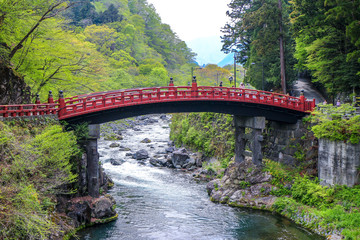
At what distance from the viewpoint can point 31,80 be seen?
27953 millimetres

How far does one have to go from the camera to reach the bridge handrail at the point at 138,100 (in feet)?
74.2

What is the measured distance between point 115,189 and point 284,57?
79.1 ft

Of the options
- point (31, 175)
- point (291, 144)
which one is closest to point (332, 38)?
point (291, 144)

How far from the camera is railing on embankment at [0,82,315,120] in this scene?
72.9 feet

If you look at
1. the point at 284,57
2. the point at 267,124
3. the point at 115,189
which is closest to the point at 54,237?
the point at 115,189

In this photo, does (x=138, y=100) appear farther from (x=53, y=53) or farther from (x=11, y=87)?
(x=11, y=87)

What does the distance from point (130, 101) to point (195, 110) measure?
650cm

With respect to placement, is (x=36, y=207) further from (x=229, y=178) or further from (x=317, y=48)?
(x=317, y=48)

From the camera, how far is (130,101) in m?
25.7

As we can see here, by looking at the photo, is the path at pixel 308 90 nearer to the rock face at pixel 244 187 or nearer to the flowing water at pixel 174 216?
the rock face at pixel 244 187

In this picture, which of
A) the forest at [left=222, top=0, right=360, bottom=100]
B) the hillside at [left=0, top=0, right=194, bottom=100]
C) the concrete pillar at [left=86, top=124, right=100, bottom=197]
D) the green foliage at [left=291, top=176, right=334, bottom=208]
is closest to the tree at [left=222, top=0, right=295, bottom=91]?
the forest at [left=222, top=0, right=360, bottom=100]

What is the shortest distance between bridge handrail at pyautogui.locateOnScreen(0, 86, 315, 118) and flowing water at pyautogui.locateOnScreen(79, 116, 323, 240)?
823 cm

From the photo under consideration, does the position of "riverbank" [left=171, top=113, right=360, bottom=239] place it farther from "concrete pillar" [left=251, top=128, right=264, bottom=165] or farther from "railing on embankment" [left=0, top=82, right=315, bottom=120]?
"railing on embankment" [left=0, top=82, right=315, bottom=120]

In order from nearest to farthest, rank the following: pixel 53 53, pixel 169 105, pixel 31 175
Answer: pixel 31 175
pixel 53 53
pixel 169 105
